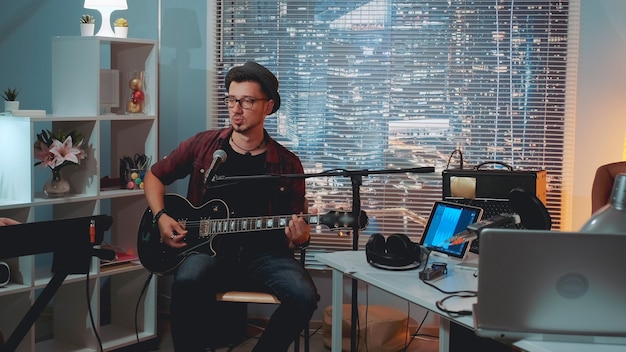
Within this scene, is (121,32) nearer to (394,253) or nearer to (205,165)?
(205,165)

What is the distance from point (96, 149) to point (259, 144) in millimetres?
818

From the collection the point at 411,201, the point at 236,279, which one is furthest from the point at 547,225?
the point at 411,201

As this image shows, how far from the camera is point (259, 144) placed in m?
3.92

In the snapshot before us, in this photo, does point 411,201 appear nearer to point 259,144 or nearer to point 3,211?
point 259,144

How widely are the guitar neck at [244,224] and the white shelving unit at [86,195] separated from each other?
594 millimetres

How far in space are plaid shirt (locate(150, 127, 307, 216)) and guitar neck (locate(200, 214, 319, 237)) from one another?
156 mm

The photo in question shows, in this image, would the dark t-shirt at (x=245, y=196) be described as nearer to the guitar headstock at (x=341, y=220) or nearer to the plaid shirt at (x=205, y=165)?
the plaid shirt at (x=205, y=165)

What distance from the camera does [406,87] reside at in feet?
15.3

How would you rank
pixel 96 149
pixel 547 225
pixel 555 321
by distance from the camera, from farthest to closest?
pixel 96 149, pixel 547 225, pixel 555 321

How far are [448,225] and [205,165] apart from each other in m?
1.24

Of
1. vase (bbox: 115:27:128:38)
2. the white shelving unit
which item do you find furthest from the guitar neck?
vase (bbox: 115:27:128:38)

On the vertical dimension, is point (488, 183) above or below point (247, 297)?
above

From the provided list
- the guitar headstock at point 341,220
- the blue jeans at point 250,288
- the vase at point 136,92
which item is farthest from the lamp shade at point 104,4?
the guitar headstock at point 341,220

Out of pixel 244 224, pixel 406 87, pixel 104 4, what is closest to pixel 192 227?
pixel 244 224
